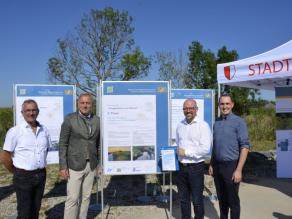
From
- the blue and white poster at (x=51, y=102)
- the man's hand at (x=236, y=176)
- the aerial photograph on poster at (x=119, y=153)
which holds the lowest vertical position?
the man's hand at (x=236, y=176)

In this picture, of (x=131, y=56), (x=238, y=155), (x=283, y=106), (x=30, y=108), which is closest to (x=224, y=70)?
(x=283, y=106)

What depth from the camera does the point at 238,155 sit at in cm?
423

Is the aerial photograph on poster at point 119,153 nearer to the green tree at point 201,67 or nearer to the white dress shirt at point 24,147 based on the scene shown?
the white dress shirt at point 24,147

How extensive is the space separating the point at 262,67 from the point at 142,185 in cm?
362

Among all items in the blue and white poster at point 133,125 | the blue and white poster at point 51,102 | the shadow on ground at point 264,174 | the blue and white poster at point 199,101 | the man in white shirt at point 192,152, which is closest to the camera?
the man in white shirt at point 192,152

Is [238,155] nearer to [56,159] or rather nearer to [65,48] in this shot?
[56,159]

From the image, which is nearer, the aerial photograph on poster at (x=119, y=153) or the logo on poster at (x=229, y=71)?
the aerial photograph on poster at (x=119, y=153)

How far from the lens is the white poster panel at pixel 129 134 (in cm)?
523

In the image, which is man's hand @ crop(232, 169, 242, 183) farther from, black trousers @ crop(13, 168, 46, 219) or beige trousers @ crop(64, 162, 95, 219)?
black trousers @ crop(13, 168, 46, 219)

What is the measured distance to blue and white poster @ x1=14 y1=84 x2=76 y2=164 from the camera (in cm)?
622

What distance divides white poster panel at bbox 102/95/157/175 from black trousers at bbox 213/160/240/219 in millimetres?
1267

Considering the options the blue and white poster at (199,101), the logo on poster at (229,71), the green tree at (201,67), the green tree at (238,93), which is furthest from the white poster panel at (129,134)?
the green tree at (201,67)

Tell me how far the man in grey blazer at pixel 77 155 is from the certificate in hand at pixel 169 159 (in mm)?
941

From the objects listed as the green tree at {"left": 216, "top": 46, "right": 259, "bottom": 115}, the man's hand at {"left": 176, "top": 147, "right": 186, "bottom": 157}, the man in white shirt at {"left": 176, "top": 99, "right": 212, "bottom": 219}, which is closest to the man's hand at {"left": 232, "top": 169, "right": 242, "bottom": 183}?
the man in white shirt at {"left": 176, "top": 99, "right": 212, "bottom": 219}
